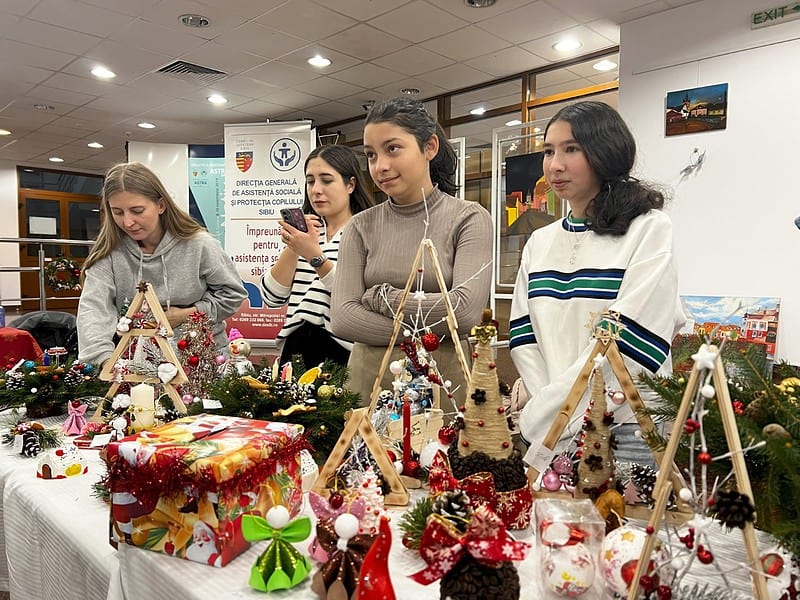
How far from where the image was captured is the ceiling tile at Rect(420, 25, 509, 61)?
440 cm

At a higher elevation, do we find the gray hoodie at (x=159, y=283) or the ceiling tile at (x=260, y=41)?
the ceiling tile at (x=260, y=41)

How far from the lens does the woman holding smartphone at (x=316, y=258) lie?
185 centimetres

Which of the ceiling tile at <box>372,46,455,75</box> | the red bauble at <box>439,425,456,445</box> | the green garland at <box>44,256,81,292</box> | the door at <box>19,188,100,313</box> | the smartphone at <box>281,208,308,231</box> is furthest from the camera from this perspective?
the door at <box>19,188,100,313</box>

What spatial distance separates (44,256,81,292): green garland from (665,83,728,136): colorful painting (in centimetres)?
611

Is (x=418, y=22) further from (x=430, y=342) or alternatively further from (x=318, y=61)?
(x=430, y=342)

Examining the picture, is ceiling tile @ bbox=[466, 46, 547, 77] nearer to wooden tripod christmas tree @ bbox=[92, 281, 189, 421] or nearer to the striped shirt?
the striped shirt

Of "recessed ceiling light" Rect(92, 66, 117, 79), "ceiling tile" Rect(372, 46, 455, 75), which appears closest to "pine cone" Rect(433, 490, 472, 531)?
"ceiling tile" Rect(372, 46, 455, 75)

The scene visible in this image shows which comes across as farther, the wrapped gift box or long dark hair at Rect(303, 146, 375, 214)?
long dark hair at Rect(303, 146, 375, 214)

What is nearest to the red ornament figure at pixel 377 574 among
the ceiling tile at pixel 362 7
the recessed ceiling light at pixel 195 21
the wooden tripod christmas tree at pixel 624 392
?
the wooden tripod christmas tree at pixel 624 392

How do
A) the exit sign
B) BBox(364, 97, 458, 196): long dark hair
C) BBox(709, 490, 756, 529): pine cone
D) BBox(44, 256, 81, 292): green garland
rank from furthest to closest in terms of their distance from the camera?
1. BBox(44, 256, 81, 292): green garland
2. the exit sign
3. BBox(364, 97, 458, 196): long dark hair
4. BBox(709, 490, 756, 529): pine cone

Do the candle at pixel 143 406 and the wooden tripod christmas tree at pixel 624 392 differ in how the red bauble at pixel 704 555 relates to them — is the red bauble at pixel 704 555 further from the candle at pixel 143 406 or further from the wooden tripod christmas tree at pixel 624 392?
the candle at pixel 143 406

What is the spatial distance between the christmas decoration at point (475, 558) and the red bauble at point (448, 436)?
0.36m

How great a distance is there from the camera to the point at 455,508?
0.69m

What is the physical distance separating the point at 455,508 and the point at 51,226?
1165 centimetres
